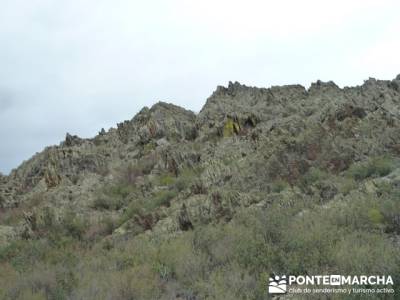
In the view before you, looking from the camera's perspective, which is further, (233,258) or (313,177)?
(313,177)

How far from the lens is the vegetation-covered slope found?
22.4 ft

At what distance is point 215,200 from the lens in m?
11.4

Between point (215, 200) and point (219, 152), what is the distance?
543cm

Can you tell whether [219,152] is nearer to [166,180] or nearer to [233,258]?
[166,180]

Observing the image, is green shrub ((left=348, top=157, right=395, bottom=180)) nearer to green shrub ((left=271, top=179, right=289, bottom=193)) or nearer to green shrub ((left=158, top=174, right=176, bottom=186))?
green shrub ((left=271, top=179, right=289, bottom=193))

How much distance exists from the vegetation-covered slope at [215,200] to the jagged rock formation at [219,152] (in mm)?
65

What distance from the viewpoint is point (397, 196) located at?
8766 millimetres

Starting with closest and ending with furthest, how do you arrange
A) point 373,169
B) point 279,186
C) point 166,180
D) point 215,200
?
point 373,169 → point 215,200 → point 279,186 → point 166,180

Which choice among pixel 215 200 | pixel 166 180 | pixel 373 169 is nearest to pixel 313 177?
pixel 373 169

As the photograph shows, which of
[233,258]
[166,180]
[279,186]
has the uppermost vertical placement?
[166,180]

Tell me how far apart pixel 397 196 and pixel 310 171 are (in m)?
3.52

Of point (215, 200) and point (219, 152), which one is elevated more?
point (219, 152)

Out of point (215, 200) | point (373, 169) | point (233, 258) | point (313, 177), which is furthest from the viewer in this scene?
point (313, 177)

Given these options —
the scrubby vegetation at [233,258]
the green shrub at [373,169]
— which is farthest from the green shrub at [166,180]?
the green shrub at [373,169]
